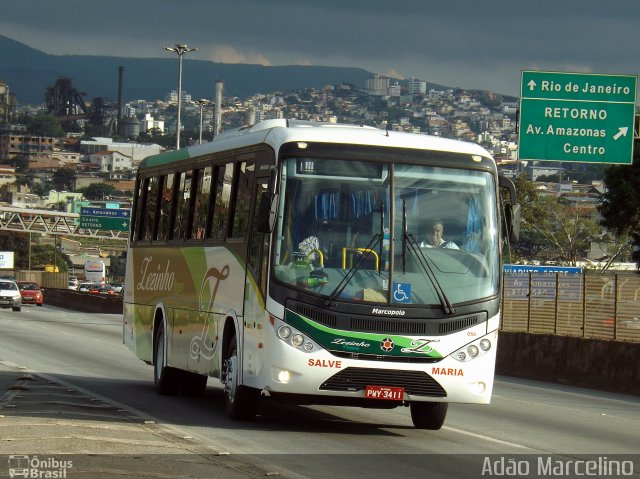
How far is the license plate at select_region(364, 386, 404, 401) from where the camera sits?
1465cm

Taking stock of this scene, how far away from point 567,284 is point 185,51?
4557 centimetres

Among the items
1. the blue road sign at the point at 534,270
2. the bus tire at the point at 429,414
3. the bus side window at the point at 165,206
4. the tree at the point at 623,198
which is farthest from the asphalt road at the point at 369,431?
the tree at the point at 623,198

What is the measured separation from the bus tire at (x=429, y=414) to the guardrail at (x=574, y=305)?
1203 cm

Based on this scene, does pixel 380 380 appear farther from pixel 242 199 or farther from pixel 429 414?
pixel 242 199

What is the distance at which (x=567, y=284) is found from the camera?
30.2 m

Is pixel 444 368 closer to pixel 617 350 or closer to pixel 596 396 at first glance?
pixel 596 396

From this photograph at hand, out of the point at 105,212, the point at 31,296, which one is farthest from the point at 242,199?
the point at 105,212

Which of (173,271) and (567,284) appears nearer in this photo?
(173,271)

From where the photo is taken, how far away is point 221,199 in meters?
17.5

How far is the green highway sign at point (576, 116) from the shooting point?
33.9 meters

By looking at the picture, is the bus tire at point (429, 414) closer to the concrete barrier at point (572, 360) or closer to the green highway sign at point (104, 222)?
the concrete barrier at point (572, 360)

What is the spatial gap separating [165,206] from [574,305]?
38.7 ft

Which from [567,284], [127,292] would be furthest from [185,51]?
[127,292]

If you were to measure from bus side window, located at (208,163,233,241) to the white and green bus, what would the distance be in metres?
0.62
